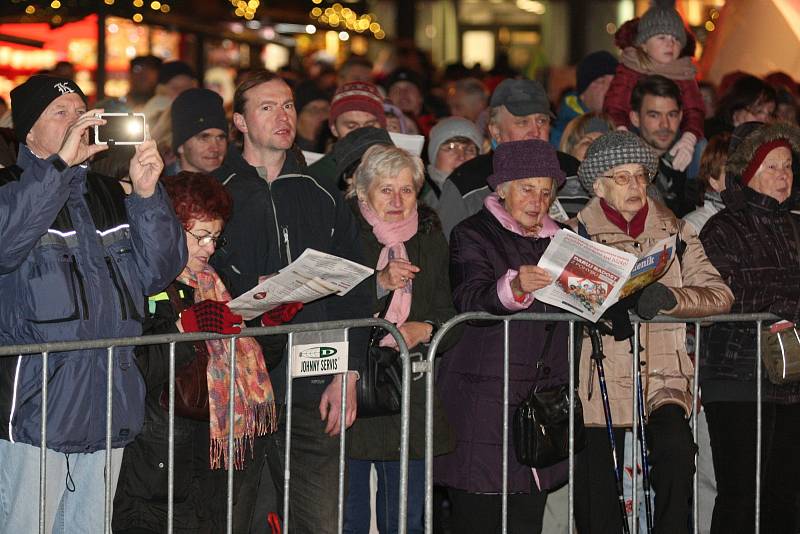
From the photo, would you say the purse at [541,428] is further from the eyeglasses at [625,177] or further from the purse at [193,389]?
the purse at [193,389]

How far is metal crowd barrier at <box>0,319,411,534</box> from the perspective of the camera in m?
5.43

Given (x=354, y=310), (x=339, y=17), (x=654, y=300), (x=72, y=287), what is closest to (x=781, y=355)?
(x=654, y=300)

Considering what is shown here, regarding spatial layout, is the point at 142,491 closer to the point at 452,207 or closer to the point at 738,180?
the point at 452,207

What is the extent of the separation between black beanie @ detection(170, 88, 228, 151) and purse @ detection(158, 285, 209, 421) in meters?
2.64

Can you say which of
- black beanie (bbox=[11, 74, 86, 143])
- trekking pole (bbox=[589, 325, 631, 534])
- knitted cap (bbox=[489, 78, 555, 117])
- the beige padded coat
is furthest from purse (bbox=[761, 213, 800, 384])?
black beanie (bbox=[11, 74, 86, 143])

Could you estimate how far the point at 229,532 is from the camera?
6.08 m

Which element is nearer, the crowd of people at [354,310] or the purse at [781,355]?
the crowd of people at [354,310]

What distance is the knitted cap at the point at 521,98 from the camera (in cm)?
882

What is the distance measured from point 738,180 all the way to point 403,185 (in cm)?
202

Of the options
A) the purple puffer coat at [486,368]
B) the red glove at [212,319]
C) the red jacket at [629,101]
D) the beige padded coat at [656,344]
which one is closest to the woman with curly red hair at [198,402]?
the red glove at [212,319]

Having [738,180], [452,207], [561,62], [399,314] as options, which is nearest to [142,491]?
[399,314]

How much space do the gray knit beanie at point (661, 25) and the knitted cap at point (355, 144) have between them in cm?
313

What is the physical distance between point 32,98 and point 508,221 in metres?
2.43

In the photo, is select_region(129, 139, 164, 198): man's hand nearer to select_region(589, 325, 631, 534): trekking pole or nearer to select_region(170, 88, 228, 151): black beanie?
select_region(589, 325, 631, 534): trekking pole
